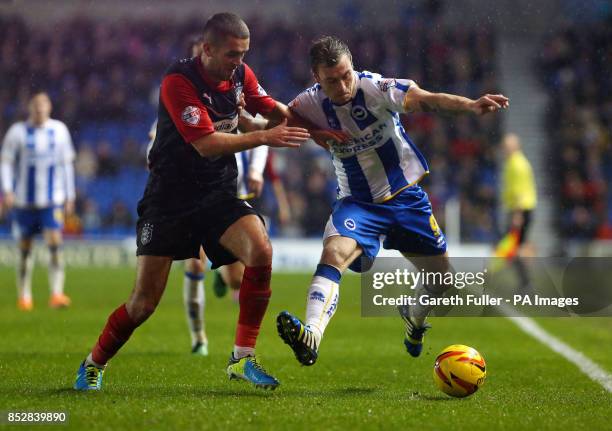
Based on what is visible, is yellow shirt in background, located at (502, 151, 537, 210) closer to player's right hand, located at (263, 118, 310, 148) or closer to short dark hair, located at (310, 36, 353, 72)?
short dark hair, located at (310, 36, 353, 72)

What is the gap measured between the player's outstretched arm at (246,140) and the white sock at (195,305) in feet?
9.07

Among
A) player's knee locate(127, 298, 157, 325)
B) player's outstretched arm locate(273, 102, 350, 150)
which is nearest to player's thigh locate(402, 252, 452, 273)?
A: player's outstretched arm locate(273, 102, 350, 150)

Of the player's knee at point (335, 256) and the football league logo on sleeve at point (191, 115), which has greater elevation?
the football league logo on sleeve at point (191, 115)

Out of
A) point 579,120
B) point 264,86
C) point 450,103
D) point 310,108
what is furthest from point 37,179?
point 579,120

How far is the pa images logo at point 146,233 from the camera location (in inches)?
238

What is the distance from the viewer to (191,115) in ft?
19.2

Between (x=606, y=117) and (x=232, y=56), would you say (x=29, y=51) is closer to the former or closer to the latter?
(x=606, y=117)

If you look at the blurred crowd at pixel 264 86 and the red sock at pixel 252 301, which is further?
the blurred crowd at pixel 264 86

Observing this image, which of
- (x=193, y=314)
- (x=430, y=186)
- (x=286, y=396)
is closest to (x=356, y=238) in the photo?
(x=286, y=396)

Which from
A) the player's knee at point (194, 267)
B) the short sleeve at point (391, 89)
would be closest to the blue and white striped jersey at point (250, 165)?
the player's knee at point (194, 267)

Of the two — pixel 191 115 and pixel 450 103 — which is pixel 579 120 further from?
pixel 191 115

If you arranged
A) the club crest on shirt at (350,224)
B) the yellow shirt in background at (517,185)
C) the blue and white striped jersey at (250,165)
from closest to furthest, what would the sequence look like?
1. the club crest on shirt at (350,224)
2. the blue and white striped jersey at (250,165)
3. the yellow shirt in background at (517,185)

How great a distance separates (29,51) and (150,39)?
3055 mm

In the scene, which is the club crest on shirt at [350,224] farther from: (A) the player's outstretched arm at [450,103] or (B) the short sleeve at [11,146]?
(B) the short sleeve at [11,146]
